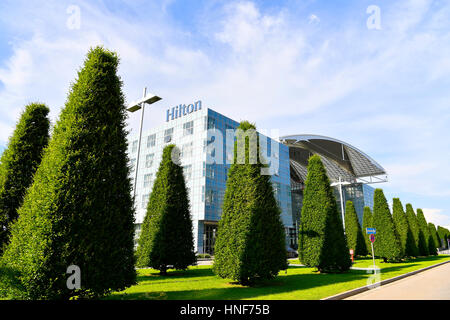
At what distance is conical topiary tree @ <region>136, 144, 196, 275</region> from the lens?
1644cm

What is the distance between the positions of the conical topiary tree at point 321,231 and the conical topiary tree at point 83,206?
12.7 meters

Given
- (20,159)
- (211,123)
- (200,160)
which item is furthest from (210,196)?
(20,159)

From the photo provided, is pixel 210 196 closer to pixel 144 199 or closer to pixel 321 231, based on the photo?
pixel 144 199

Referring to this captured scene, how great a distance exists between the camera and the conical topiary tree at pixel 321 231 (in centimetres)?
1745

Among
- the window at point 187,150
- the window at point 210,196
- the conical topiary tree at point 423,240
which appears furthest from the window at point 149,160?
the conical topiary tree at point 423,240

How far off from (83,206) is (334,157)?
72.7m

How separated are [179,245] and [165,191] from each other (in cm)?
364

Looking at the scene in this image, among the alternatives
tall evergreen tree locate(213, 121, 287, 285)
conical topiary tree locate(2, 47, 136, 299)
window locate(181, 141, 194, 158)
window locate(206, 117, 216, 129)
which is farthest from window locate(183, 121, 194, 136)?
conical topiary tree locate(2, 47, 136, 299)

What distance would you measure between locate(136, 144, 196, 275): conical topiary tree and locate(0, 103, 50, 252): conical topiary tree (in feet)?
25.7

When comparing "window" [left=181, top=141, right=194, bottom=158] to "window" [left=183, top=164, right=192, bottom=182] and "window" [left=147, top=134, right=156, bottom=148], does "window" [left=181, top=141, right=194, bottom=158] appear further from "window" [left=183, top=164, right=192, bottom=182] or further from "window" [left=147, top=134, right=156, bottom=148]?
"window" [left=147, top=134, right=156, bottom=148]

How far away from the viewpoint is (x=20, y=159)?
10758 millimetres

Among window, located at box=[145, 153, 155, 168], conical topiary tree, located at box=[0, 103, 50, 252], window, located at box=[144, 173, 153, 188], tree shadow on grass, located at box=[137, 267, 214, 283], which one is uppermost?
window, located at box=[145, 153, 155, 168]

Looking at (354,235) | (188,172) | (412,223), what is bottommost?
(354,235)

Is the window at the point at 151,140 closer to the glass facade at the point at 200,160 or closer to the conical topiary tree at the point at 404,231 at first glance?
the glass facade at the point at 200,160
